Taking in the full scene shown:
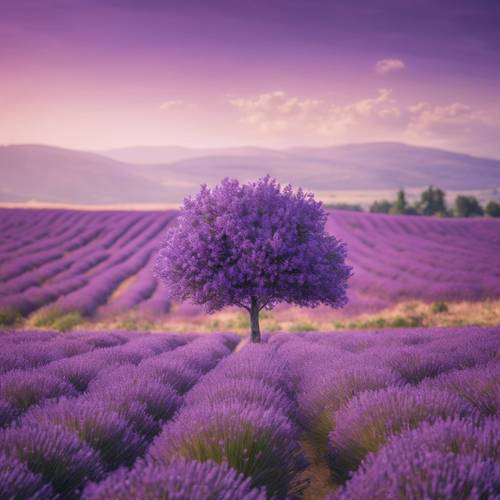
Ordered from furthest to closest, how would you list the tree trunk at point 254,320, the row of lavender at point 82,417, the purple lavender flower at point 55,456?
the tree trunk at point 254,320 → the purple lavender flower at point 55,456 → the row of lavender at point 82,417

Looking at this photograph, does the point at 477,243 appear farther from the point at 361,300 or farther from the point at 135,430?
the point at 135,430

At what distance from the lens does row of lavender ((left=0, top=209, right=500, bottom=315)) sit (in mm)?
15414

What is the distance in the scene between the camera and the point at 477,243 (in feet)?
75.6

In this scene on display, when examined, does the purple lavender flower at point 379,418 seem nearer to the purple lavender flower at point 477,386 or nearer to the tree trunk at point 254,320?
the purple lavender flower at point 477,386

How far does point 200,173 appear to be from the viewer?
451 ft

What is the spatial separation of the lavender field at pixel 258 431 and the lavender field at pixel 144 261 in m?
11.4

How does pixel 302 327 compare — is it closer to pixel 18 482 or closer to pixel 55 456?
pixel 55 456

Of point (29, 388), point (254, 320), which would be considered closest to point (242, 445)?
point (29, 388)

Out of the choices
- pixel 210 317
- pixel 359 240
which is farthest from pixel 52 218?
pixel 359 240

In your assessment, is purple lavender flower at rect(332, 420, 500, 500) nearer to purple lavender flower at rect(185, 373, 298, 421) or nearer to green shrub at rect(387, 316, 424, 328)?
purple lavender flower at rect(185, 373, 298, 421)

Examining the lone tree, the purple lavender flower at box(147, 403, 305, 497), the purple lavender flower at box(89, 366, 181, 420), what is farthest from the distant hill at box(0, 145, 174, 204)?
the purple lavender flower at box(147, 403, 305, 497)

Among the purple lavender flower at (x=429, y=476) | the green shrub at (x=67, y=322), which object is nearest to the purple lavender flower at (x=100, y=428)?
the purple lavender flower at (x=429, y=476)

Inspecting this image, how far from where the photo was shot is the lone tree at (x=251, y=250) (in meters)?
6.65

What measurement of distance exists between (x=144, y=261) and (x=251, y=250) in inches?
671
